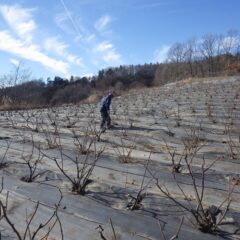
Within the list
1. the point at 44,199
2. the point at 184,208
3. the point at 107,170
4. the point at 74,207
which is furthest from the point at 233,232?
the point at 107,170

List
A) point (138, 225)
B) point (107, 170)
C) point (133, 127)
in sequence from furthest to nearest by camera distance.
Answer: point (133, 127) < point (107, 170) < point (138, 225)

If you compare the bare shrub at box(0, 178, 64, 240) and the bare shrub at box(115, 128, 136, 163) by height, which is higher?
the bare shrub at box(115, 128, 136, 163)

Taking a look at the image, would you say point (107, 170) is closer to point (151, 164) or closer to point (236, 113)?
point (151, 164)

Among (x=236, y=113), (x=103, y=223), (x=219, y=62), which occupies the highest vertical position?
(x=219, y=62)

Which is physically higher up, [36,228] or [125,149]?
[125,149]

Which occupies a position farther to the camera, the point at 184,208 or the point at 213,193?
the point at 213,193

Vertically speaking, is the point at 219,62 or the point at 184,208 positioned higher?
the point at 219,62

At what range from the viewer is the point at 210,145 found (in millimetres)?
4535

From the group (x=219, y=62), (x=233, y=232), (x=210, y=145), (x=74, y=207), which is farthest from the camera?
(x=219, y=62)

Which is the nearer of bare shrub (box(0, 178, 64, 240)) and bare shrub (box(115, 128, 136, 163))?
bare shrub (box(0, 178, 64, 240))

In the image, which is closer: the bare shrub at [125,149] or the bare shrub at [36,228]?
the bare shrub at [36,228]

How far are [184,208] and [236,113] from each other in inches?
191

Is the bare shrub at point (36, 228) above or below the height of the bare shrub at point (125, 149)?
below

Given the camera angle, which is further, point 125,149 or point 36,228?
point 125,149
